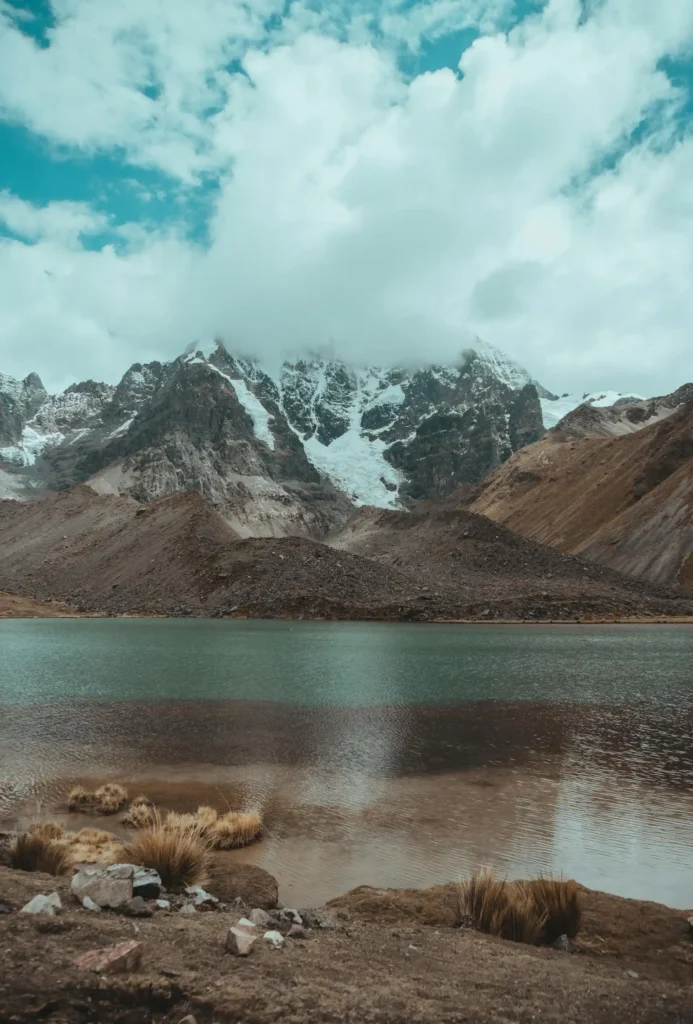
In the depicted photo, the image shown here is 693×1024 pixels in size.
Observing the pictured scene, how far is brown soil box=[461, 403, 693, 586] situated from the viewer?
106000 mm

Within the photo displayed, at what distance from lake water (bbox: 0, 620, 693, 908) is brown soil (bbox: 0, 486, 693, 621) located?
4662 cm

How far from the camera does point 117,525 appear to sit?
122 m

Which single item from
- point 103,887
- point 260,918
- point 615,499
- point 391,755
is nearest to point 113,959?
point 103,887

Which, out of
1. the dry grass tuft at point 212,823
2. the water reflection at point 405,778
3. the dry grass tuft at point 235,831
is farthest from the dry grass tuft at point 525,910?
the dry grass tuft at point 235,831

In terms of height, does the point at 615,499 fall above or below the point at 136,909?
above

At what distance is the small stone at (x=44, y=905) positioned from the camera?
22.7 ft

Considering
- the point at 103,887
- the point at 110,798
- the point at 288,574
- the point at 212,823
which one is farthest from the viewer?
the point at 288,574

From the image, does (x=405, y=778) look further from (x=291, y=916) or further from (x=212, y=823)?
(x=291, y=916)

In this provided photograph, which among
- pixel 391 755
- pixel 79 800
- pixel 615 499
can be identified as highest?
pixel 615 499

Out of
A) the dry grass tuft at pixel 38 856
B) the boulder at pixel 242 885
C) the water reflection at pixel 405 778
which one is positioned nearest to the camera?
the boulder at pixel 242 885

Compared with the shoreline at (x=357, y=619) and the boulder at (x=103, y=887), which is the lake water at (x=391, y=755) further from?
the shoreline at (x=357, y=619)

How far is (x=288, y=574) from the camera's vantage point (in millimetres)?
98062

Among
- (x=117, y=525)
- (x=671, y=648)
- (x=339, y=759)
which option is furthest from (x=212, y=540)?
(x=339, y=759)

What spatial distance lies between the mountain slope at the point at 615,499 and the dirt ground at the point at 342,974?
104 metres
